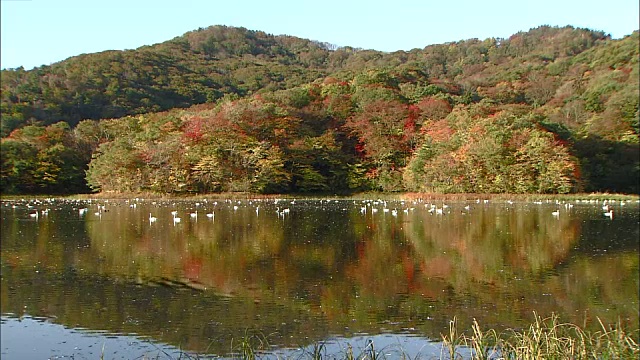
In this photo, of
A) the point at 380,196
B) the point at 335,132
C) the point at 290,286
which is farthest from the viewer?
the point at 335,132

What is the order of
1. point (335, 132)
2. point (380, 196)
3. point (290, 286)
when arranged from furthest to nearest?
point (335, 132) < point (380, 196) < point (290, 286)

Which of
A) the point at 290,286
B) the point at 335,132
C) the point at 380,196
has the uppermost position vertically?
the point at 335,132

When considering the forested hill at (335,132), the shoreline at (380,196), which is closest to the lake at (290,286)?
the shoreline at (380,196)

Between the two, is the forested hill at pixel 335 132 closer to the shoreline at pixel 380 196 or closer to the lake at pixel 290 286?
the shoreline at pixel 380 196

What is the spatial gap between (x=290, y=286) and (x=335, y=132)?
3637 centimetres

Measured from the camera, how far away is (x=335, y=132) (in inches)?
1795

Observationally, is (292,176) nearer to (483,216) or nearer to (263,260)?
(483,216)

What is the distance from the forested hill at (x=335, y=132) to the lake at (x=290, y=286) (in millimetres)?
20398

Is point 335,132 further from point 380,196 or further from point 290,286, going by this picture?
point 290,286

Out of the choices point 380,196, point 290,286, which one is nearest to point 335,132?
point 380,196

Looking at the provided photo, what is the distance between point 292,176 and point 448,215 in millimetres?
20458

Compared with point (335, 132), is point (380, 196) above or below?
below

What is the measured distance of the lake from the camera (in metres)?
6.88

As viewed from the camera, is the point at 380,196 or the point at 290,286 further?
the point at 380,196
